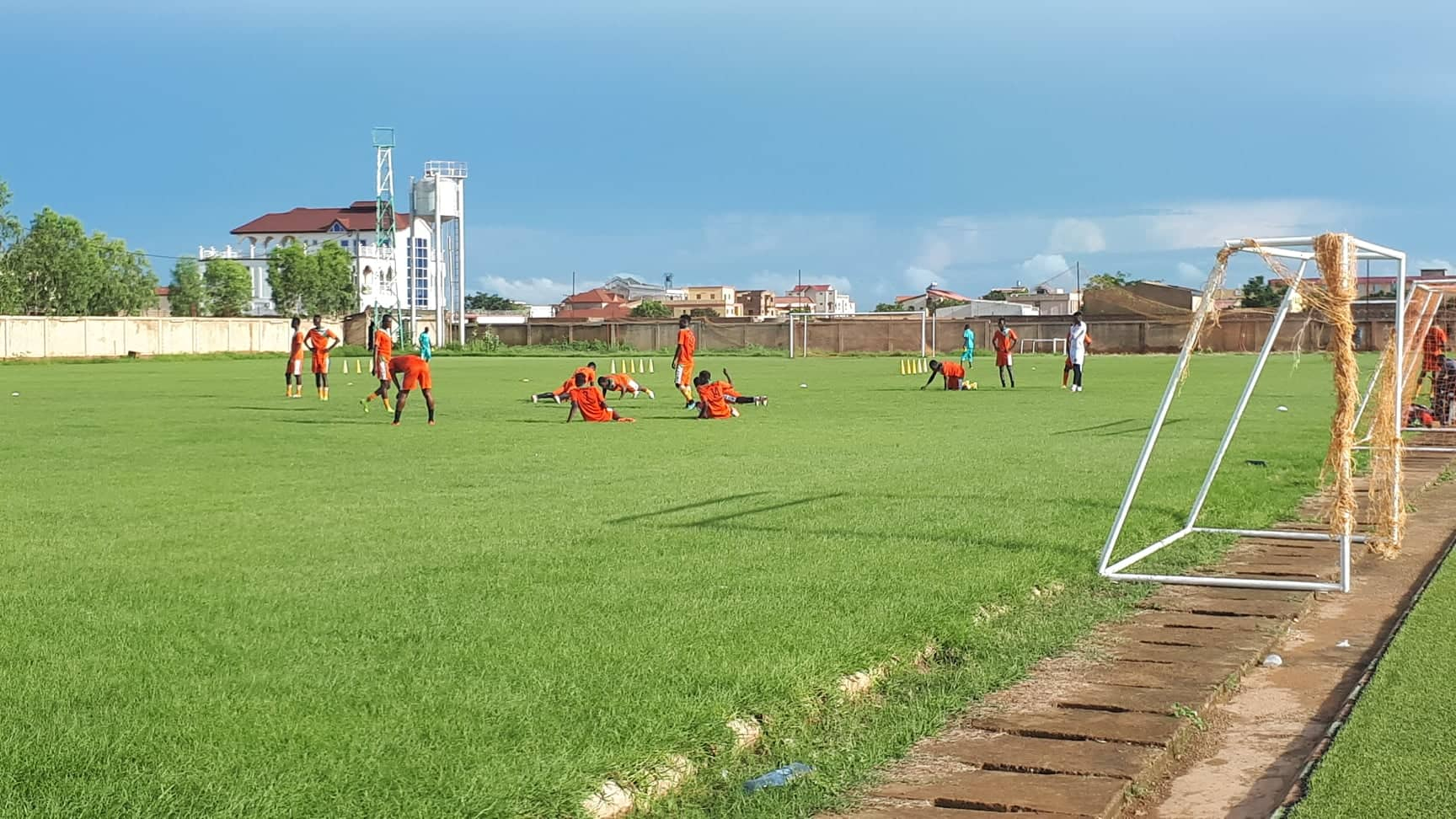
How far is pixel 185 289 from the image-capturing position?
13938 centimetres

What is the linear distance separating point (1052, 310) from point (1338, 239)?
416ft

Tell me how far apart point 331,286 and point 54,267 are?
38.3 metres

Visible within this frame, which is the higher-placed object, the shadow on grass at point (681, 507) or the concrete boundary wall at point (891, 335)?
the concrete boundary wall at point (891, 335)

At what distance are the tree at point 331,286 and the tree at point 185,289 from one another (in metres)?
15.7

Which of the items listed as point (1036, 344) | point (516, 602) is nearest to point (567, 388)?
point (516, 602)

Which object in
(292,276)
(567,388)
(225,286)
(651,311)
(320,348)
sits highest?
(292,276)

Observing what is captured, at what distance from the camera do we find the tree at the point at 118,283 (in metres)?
96.3

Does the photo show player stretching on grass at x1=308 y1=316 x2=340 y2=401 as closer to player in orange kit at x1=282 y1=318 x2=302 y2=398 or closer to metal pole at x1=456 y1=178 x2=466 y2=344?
player in orange kit at x1=282 y1=318 x2=302 y2=398

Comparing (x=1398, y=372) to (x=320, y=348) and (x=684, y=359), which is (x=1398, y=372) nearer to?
(x=684, y=359)

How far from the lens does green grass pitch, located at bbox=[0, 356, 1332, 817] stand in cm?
473

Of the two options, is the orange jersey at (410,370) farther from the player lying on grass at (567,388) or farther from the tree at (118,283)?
the tree at (118,283)

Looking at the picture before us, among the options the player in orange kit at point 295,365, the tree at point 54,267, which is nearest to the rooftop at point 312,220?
the tree at point 54,267

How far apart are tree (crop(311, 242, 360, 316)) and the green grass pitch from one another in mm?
112735

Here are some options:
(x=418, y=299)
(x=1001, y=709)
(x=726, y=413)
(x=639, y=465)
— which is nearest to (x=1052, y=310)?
(x=418, y=299)
